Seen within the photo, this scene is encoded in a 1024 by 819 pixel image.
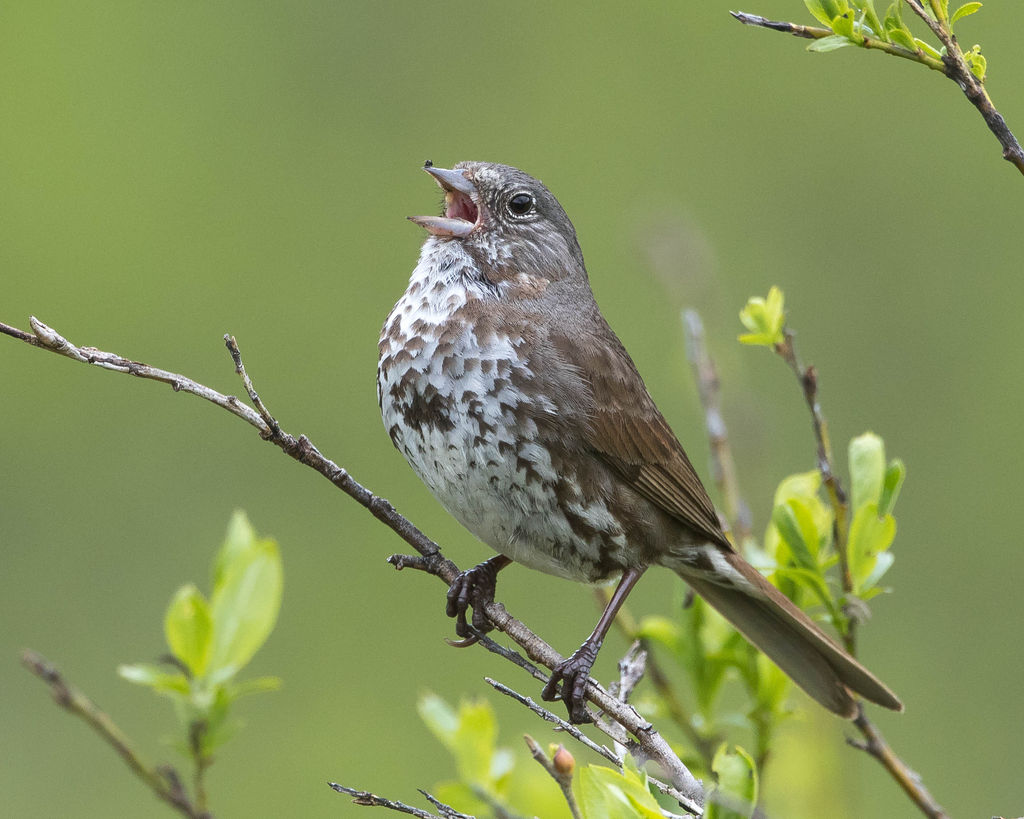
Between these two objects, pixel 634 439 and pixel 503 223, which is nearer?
pixel 634 439

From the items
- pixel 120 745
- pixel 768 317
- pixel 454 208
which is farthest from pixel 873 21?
pixel 454 208

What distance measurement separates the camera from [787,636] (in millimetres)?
3711

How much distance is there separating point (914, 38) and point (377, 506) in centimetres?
140

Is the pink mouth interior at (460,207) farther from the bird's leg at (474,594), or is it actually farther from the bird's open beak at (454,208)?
the bird's leg at (474,594)

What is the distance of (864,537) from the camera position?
10.4ft

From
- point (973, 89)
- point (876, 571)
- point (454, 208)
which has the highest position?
point (973, 89)

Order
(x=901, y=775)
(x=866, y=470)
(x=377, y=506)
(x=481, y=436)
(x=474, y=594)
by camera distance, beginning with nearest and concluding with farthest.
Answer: (x=901, y=775)
(x=377, y=506)
(x=866, y=470)
(x=481, y=436)
(x=474, y=594)

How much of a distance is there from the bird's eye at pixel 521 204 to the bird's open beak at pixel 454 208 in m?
0.11

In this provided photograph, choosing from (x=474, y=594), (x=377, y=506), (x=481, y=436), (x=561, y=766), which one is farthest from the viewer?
(x=474, y=594)

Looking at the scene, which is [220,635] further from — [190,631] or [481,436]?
[481,436]

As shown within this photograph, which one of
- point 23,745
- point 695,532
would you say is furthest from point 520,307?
point 23,745

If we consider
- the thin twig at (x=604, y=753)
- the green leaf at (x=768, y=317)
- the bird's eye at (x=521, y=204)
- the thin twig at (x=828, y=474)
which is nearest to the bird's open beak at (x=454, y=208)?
the bird's eye at (x=521, y=204)

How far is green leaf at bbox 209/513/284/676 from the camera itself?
3.19 m

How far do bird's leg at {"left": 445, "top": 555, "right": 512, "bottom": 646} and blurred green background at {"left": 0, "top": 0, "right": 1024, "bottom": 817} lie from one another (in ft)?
8.92
